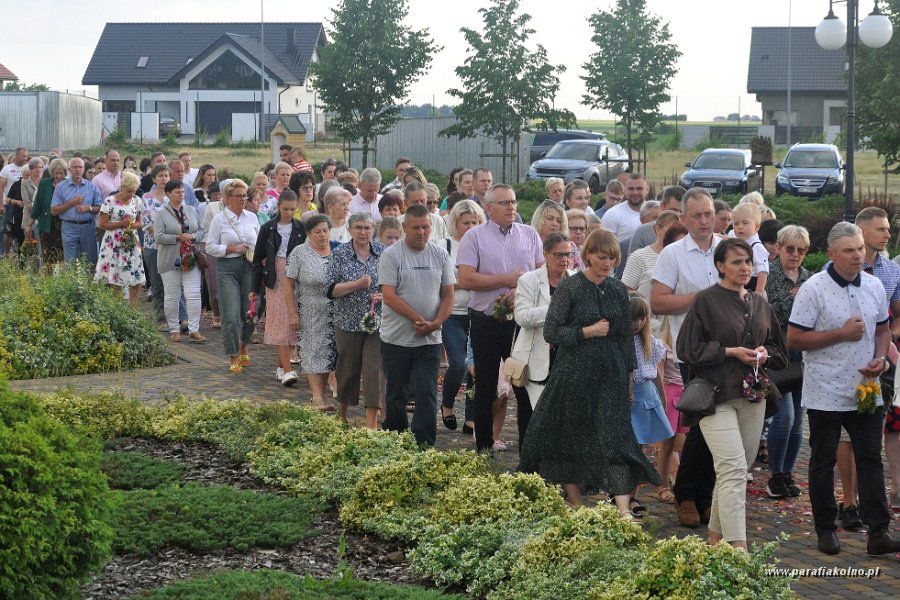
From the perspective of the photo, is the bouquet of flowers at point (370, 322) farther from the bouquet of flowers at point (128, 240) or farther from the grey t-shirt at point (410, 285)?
the bouquet of flowers at point (128, 240)

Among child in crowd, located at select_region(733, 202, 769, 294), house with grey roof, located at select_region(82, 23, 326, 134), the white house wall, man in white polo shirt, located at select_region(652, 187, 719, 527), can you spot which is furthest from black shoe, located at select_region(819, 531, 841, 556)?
the white house wall

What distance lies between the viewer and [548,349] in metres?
9.18

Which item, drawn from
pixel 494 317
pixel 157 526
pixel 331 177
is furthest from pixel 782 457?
pixel 331 177

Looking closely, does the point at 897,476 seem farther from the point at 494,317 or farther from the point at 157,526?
the point at 157,526

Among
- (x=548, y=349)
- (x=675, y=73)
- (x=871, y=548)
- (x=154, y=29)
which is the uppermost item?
(x=154, y=29)

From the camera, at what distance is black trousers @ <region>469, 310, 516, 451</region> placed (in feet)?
33.0

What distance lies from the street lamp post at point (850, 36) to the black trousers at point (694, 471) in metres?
12.1

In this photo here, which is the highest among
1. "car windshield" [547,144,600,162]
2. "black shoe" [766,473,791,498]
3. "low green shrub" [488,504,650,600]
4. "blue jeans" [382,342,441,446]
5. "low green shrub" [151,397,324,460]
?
"car windshield" [547,144,600,162]

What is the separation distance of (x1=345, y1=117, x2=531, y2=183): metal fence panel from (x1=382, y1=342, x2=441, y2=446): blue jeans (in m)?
33.6

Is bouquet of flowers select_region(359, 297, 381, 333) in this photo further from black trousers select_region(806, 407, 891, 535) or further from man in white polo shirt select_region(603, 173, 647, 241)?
man in white polo shirt select_region(603, 173, 647, 241)

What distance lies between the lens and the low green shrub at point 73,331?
1384 cm

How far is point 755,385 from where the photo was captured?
7.86m

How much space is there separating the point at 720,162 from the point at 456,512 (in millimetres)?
32970

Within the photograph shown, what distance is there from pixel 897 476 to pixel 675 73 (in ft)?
117
